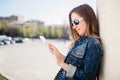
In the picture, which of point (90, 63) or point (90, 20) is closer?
point (90, 63)

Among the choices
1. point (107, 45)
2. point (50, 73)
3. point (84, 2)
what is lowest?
point (50, 73)

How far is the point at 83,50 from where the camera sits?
1587mm

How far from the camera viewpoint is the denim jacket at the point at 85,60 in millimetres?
1553

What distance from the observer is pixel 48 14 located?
2.08 metres

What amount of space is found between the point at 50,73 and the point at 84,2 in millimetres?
636

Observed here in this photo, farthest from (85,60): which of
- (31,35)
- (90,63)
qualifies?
(31,35)

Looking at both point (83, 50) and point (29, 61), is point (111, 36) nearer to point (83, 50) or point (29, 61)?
point (83, 50)

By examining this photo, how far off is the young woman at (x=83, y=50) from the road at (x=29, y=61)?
0.85 feet

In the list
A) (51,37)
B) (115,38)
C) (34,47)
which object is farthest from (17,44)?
(115,38)

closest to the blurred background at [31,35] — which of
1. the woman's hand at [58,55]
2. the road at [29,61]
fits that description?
the road at [29,61]

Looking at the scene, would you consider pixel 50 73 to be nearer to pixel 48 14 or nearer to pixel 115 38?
pixel 48 14

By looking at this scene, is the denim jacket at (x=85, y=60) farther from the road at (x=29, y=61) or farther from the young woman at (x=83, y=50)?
the road at (x=29, y=61)

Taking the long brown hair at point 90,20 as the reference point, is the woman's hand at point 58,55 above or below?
below

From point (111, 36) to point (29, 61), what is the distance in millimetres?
884
